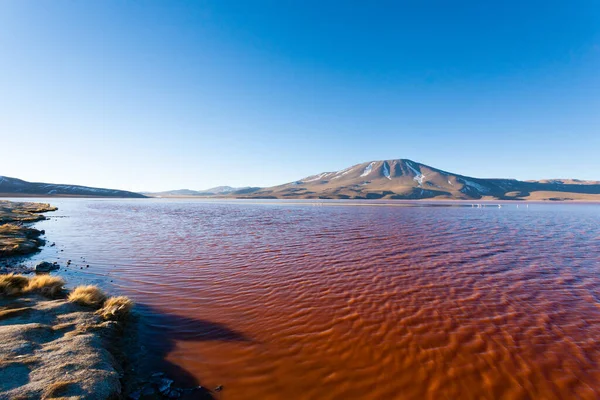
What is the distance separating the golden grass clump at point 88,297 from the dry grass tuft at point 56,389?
5212mm

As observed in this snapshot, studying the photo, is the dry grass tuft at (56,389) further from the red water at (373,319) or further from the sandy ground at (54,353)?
the red water at (373,319)

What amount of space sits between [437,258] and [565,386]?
12.1 m

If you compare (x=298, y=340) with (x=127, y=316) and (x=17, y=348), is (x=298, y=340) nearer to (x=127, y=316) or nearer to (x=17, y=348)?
(x=127, y=316)

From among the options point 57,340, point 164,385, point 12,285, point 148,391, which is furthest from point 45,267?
point 164,385

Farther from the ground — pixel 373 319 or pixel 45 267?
pixel 45 267

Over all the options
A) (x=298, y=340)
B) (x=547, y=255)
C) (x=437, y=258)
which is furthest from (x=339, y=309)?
(x=547, y=255)

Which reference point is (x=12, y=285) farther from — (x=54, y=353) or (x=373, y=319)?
(x=373, y=319)

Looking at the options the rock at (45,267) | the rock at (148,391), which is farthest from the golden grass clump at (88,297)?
the rock at (45,267)

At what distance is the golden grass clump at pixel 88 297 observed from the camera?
9.80 metres

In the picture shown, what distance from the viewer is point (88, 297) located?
9.98 meters

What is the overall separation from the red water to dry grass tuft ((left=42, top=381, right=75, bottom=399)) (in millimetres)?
2449

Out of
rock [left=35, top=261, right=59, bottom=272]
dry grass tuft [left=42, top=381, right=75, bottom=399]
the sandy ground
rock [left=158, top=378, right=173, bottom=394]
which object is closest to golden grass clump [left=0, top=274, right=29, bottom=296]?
the sandy ground

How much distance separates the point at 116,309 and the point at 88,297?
1660mm

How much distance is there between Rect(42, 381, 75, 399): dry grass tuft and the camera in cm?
516
